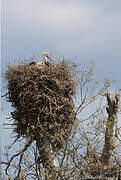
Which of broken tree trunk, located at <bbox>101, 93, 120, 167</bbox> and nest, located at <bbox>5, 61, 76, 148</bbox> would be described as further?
nest, located at <bbox>5, 61, 76, 148</bbox>

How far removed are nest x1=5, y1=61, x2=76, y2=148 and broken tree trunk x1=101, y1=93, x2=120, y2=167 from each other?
4.27 feet

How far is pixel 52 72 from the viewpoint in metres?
11.0

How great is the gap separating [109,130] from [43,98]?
2226 mm

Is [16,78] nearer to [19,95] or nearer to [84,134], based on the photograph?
[19,95]

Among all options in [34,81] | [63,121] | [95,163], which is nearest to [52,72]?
[34,81]

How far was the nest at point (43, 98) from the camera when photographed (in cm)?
1078

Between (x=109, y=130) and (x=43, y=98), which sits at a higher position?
(x=43, y=98)

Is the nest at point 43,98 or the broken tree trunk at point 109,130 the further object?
the nest at point 43,98

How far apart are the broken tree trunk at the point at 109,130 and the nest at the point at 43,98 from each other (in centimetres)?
130

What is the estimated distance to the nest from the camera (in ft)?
35.4

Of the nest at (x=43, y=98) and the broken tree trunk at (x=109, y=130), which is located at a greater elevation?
the nest at (x=43, y=98)

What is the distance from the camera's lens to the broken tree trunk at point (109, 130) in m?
8.98

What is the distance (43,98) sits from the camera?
35.4 feet

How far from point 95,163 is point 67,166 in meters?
0.58
